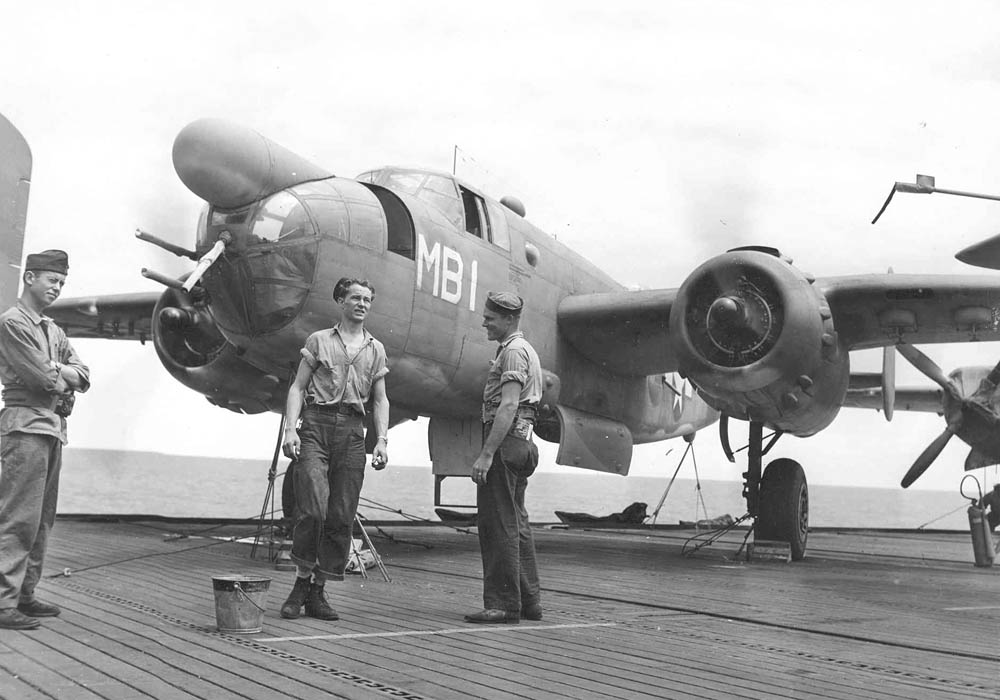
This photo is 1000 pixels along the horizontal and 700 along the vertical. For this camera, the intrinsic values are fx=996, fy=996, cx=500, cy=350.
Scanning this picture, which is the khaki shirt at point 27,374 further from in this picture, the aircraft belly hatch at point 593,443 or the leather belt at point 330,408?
the aircraft belly hatch at point 593,443

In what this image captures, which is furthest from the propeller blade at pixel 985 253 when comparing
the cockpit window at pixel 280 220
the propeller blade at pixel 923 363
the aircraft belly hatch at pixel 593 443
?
the aircraft belly hatch at pixel 593 443

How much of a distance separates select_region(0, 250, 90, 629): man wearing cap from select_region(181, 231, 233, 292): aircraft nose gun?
2.79m

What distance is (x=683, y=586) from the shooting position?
8.52 meters

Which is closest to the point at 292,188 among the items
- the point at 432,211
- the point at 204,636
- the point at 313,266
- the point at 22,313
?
the point at 313,266

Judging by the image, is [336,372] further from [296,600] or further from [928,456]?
[928,456]

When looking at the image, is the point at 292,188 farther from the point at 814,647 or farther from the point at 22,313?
the point at 814,647

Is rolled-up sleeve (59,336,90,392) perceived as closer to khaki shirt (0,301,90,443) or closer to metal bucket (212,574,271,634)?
khaki shirt (0,301,90,443)

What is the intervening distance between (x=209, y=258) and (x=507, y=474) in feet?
12.7

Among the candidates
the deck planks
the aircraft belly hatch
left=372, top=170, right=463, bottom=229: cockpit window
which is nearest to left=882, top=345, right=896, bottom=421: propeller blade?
the deck planks

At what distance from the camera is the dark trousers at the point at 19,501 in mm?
5047

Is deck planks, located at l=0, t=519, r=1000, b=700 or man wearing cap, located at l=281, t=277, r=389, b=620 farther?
man wearing cap, located at l=281, t=277, r=389, b=620

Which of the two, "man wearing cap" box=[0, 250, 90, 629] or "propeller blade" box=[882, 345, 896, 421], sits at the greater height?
"propeller blade" box=[882, 345, 896, 421]

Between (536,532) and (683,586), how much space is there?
28.4ft

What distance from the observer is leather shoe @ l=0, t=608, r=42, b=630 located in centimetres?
495
